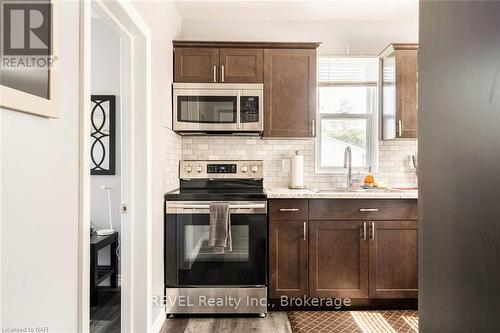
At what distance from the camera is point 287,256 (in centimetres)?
273

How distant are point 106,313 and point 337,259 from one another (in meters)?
1.89

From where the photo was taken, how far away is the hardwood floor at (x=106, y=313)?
246 centimetres

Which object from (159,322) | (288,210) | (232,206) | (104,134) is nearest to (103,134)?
(104,134)

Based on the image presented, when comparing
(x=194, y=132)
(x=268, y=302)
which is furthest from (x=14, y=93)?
(x=268, y=302)

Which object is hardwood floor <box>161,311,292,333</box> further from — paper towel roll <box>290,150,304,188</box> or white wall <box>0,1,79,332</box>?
white wall <box>0,1,79,332</box>

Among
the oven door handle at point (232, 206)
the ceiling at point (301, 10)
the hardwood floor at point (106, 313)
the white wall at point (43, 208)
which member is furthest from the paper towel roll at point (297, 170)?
the white wall at point (43, 208)

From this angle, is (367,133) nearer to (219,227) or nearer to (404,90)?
(404,90)

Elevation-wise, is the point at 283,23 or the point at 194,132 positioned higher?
the point at 283,23

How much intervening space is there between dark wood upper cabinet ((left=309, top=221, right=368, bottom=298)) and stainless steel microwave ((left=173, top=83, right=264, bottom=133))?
3.44 feet

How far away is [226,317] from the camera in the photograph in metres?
2.67

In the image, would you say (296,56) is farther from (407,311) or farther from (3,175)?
(3,175)

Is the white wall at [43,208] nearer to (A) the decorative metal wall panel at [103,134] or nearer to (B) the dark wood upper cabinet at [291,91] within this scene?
(B) the dark wood upper cabinet at [291,91]

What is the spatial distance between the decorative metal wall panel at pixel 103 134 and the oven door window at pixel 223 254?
1.23m

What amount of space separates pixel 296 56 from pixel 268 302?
6.97 feet
